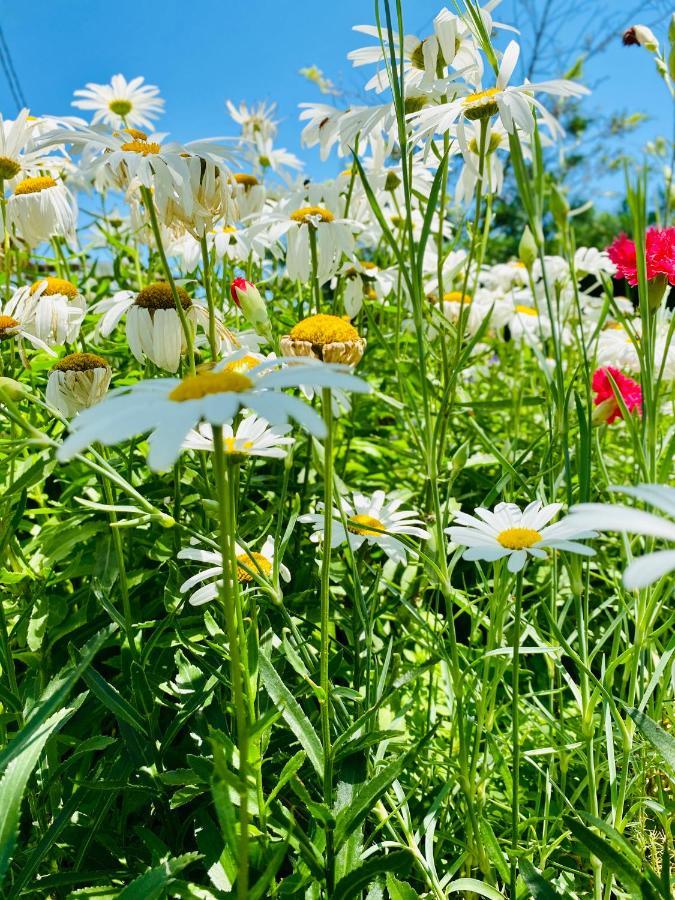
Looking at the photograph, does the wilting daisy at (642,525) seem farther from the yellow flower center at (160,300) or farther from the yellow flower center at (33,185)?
the yellow flower center at (33,185)

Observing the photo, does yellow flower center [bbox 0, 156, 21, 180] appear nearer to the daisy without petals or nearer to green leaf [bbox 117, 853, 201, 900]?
the daisy without petals

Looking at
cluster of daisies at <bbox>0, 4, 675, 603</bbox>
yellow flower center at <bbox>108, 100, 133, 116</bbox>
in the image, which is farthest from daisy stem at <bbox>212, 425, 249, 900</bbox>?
yellow flower center at <bbox>108, 100, 133, 116</bbox>

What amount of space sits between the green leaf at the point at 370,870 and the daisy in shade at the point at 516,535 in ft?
0.92

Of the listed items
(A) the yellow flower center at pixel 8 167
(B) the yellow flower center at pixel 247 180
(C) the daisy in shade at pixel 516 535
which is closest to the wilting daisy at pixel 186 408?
(C) the daisy in shade at pixel 516 535

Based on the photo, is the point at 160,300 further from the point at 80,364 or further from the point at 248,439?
the point at 248,439

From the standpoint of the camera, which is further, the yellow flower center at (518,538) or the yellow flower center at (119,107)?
the yellow flower center at (119,107)

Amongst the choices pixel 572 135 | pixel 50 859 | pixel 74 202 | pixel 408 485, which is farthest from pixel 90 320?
pixel 572 135

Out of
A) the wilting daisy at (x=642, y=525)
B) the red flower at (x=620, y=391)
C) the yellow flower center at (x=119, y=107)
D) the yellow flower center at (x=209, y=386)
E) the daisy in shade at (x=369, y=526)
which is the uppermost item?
the yellow flower center at (x=119, y=107)

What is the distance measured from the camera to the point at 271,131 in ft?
8.66

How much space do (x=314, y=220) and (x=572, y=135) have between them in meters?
12.7

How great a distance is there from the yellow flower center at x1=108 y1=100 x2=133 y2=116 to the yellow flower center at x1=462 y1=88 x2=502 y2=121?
1503mm

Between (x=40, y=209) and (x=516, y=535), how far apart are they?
98cm

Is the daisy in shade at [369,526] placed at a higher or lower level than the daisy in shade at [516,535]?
lower

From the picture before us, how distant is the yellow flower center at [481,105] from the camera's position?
956 mm
